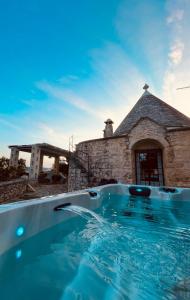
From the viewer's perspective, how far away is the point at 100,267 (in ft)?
3.28

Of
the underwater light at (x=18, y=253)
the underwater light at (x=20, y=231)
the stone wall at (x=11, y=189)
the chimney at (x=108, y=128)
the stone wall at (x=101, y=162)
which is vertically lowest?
the stone wall at (x=11, y=189)

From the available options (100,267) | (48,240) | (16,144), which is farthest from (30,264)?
(16,144)

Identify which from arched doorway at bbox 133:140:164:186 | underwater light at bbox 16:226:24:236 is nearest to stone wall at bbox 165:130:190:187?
arched doorway at bbox 133:140:164:186

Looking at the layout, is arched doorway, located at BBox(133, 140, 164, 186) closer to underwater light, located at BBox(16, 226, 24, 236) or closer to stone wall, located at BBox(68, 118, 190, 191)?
stone wall, located at BBox(68, 118, 190, 191)

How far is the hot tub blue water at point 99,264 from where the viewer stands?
78 centimetres

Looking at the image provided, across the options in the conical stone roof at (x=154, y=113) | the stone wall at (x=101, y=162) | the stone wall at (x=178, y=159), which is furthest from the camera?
the conical stone roof at (x=154, y=113)

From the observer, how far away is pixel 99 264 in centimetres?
104

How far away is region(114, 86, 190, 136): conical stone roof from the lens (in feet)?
24.6

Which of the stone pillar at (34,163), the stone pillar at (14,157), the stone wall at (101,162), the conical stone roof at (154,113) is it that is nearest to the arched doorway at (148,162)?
the stone wall at (101,162)

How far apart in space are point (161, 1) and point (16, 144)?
11979mm

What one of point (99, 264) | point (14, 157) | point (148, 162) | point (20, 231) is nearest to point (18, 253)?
point (20, 231)

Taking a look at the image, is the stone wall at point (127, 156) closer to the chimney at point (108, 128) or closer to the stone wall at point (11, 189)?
the stone wall at point (11, 189)

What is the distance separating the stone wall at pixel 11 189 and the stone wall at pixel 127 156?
2369 millimetres

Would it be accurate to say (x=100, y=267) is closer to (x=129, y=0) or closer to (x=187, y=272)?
(x=187, y=272)
